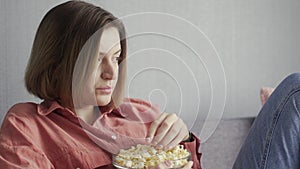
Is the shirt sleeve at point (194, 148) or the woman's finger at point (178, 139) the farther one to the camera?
the shirt sleeve at point (194, 148)

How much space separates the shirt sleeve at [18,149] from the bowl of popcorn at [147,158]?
0.17 meters

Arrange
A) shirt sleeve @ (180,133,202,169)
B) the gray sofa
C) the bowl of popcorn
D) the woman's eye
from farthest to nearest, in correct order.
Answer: the gray sofa → shirt sleeve @ (180,133,202,169) → the woman's eye → the bowl of popcorn

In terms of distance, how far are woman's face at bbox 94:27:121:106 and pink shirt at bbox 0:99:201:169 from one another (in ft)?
0.40

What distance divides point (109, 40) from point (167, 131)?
0.25 m

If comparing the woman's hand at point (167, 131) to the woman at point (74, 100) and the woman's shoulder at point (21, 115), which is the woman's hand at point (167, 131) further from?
the woman's shoulder at point (21, 115)

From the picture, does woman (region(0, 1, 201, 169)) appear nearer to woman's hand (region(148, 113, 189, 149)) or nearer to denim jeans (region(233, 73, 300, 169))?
woman's hand (region(148, 113, 189, 149))

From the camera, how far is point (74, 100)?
126cm

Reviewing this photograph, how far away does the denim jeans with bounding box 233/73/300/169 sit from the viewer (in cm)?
112

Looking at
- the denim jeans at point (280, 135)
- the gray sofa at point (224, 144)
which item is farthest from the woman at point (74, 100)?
the gray sofa at point (224, 144)

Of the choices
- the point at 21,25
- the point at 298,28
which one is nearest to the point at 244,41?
the point at 298,28

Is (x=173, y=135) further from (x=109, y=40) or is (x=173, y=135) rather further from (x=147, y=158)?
(x=109, y=40)

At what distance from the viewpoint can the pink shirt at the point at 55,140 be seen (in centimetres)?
114

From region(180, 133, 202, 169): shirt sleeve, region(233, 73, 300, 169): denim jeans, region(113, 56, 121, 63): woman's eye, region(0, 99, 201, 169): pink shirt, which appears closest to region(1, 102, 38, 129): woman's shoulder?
region(0, 99, 201, 169): pink shirt

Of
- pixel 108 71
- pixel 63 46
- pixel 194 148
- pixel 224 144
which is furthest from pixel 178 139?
pixel 224 144
